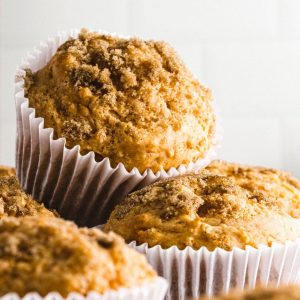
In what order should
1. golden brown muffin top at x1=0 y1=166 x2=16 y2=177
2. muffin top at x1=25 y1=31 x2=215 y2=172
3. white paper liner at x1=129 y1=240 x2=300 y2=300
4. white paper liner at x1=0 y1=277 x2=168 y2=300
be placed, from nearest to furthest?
white paper liner at x1=0 y1=277 x2=168 y2=300 → white paper liner at x1=129 y1=240 x2=300 y2=300 → muffin top at x1=25 y1=31 x2=215 y2=172 → golden brown muffin top at x1=0 y1=166 x2=16 y2=177

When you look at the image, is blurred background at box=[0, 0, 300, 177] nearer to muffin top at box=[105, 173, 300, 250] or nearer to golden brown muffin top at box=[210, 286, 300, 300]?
muffin top at box=[105, 173, 300, 250]

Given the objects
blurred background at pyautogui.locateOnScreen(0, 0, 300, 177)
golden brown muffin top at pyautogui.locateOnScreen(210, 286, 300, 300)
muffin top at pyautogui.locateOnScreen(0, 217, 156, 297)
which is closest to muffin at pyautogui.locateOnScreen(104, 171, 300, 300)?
muffin top at pyautogui.locateOnScreen(0, 217, 156, 297)

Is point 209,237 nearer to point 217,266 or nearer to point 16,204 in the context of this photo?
point 217,266

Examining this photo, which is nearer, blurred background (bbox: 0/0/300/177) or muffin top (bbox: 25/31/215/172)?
muffin top (bbox: 25/31/215/172)

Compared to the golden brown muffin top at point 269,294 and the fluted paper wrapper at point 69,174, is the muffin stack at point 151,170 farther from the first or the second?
the golden brown muffin top at point 269,294

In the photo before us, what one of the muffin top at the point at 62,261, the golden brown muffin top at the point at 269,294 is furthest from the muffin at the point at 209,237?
the golden brown muffin top at the point at 269,294
